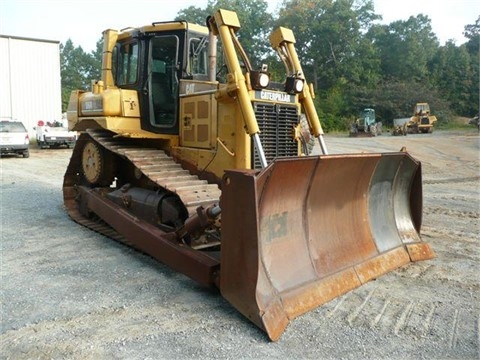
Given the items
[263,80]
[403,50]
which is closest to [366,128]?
[403,50]

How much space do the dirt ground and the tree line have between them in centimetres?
3655

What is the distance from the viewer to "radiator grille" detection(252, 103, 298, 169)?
5.00m

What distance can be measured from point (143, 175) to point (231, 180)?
103 inches

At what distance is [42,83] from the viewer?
24516mm

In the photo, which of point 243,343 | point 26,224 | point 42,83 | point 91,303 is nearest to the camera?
point 243,343

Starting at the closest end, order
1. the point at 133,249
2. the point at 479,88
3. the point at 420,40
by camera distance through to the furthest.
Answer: the point at 133,249 < the point at 479,88 < the point at 420,40

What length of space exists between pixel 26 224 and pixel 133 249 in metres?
2.22

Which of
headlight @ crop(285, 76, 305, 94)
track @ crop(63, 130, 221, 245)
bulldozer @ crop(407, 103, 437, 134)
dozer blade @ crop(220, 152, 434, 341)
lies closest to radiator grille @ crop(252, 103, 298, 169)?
headlight @ crop(285, 76, 305, 94)

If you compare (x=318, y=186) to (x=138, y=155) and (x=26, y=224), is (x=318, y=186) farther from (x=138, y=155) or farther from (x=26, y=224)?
(x=26, y=224)


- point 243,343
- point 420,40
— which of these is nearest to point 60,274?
point 243,343

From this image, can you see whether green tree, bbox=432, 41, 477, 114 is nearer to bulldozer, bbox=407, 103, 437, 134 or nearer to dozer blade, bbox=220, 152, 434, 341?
bulldozer, bbox=407, 103, 437, 134

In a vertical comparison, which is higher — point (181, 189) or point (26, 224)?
point (181, 189)

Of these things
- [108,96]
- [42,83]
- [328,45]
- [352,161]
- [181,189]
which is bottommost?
[181,189]

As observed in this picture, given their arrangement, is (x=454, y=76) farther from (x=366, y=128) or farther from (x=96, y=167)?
(x=96, y=167)
